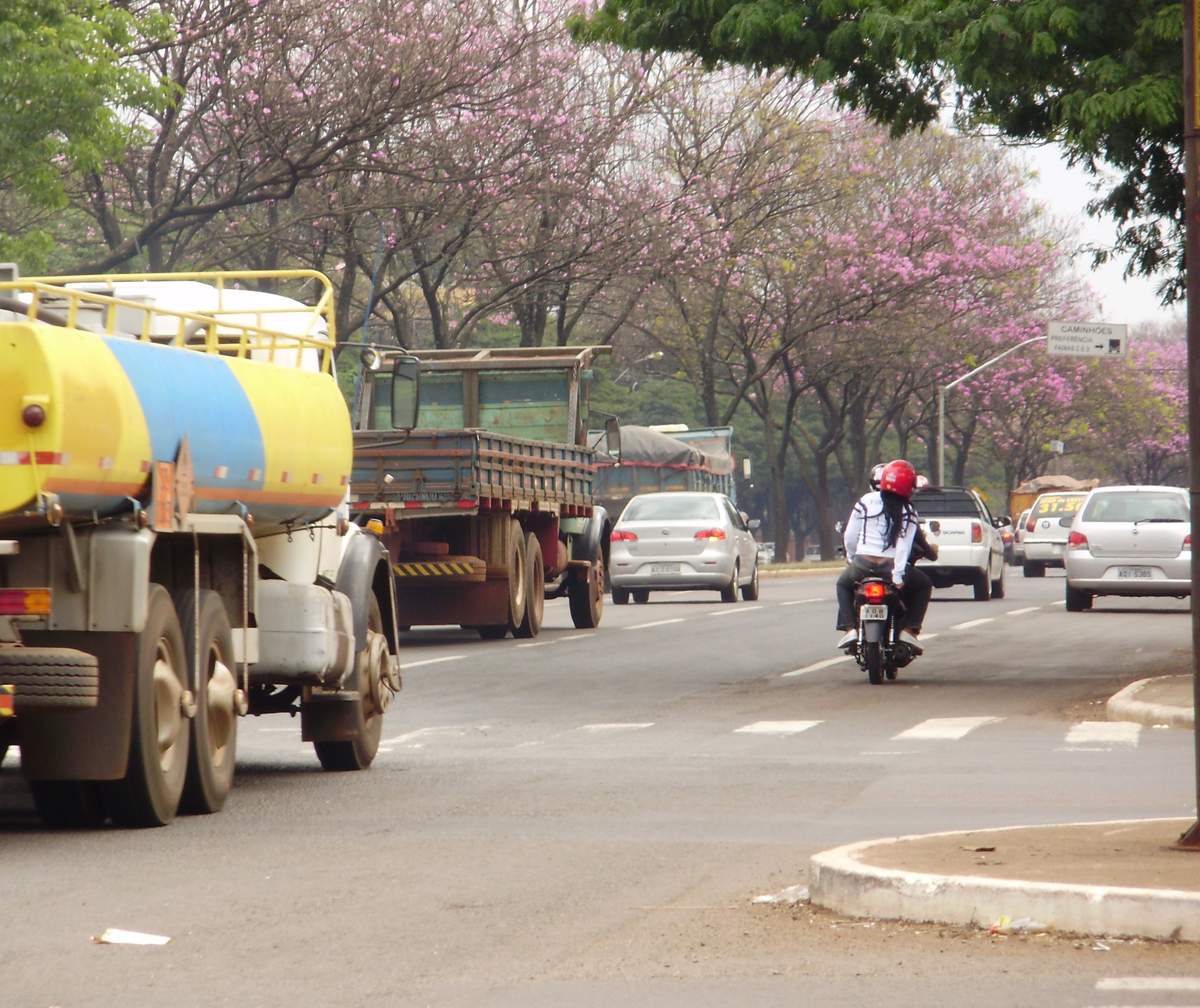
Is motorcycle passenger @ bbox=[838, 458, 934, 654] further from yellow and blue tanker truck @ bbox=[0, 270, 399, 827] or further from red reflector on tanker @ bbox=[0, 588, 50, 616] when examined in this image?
red reflector on tanker @ bbox=[0, 588, 50, 616]

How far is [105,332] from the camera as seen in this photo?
834 centimetres

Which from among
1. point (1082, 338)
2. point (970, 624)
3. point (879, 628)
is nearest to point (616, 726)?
point (879, 628)

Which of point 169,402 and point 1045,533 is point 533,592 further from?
point 1045,533

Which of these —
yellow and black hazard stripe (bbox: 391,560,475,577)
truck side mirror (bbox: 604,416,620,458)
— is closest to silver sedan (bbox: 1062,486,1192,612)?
truck side mirror (bbox: 604,416,620,458)

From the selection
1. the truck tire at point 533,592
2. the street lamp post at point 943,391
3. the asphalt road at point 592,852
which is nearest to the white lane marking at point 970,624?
the truck tire at point 533,592

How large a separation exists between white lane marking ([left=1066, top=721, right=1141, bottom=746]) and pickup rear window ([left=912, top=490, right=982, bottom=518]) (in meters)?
17.0

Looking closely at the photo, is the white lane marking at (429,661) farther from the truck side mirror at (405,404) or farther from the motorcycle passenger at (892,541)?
→ the motorcycle passenger at (892,541)

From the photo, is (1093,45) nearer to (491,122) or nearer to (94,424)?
(94,424)

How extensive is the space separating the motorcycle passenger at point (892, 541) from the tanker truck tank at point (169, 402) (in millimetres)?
6263

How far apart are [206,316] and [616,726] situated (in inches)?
198

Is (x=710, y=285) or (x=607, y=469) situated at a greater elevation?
(x=710, y=285)

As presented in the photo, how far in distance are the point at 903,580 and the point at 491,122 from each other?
54.7 feet

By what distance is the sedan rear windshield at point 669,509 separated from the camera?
2989 centimetres

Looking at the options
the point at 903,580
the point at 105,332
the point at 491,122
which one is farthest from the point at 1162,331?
the point at 105,332
